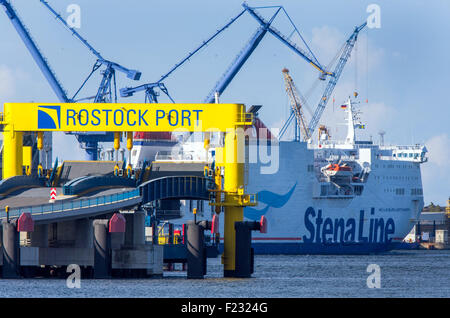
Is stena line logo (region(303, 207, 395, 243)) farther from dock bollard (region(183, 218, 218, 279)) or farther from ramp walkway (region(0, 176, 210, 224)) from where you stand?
dock bollard (region(183, 218, 218, 279))

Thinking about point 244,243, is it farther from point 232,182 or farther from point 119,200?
point 119,200

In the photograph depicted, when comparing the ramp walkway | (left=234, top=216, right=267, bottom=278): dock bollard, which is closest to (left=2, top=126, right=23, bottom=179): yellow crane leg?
the ramp walkway

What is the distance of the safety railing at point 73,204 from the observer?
241ft

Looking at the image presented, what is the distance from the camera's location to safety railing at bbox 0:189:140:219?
2891 inches

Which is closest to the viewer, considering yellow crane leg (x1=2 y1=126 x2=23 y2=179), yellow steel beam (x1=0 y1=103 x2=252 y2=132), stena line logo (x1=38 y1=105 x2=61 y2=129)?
yellow steel beam (x1=0 y1=103 x2=252 y2=132)

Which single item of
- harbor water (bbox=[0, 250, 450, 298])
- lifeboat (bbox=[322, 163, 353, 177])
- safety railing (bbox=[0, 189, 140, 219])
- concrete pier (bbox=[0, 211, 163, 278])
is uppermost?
lifeboat (bbox=[322, 163, 353, 177])

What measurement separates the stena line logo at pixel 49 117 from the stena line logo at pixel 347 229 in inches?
2839

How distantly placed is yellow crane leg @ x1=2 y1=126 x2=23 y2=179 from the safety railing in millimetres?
6765

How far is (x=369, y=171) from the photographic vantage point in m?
155

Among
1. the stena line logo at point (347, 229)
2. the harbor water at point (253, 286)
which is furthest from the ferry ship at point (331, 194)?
the harbor water at point (253, 286)

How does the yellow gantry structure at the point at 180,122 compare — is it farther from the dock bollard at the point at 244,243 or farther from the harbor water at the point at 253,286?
the harbor water at the point at 253,286
